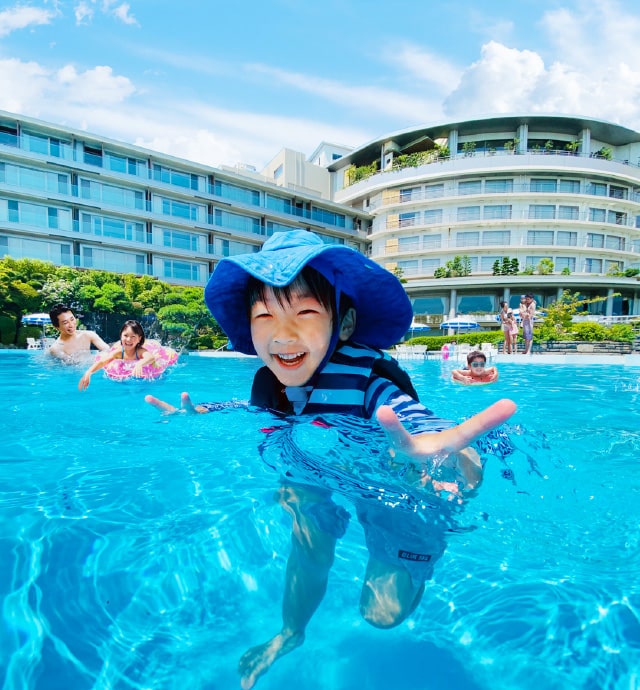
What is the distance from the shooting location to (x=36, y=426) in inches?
159

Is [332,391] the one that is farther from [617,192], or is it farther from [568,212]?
[617,192]

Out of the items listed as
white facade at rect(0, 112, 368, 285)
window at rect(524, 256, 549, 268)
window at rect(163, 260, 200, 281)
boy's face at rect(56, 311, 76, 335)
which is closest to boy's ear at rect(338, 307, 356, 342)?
boy's face at rect(56, 311, 76, 335)

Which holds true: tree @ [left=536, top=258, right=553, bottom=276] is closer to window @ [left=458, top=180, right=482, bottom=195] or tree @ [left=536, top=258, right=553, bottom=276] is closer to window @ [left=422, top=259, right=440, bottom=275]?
window @ [left=422, top=259, right=440, bottom=275]

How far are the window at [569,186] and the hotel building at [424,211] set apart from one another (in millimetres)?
87

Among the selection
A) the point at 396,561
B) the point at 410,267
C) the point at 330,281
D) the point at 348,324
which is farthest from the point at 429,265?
the point at 396,561

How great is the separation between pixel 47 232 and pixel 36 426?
2980 centimetres

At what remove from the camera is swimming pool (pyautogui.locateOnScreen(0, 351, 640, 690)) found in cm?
130

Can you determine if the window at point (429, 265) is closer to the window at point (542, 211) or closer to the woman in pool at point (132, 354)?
the window at point (542, 211)

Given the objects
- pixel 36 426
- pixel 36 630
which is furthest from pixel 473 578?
pixel 36 426

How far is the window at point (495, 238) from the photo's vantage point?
3597 centimetres

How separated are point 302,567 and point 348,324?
3.57ft

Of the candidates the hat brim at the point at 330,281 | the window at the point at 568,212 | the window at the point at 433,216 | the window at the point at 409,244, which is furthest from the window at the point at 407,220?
the hat brim at the point at 330,281

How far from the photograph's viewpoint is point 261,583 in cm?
170

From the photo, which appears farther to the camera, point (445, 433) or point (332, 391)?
point (332, 391)
